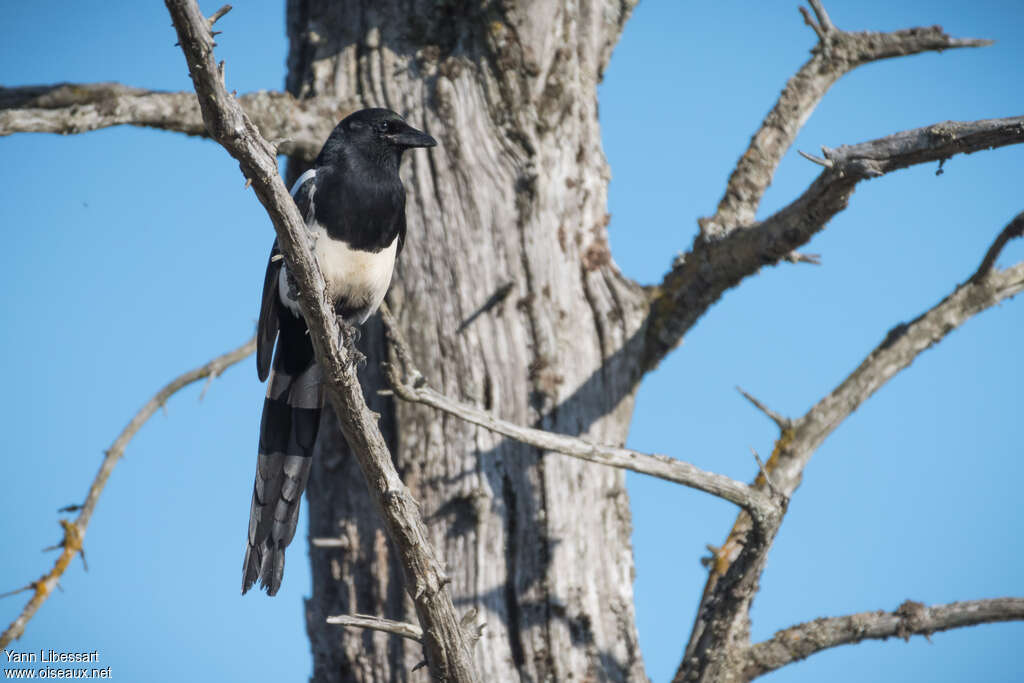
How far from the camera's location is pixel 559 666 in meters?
3.39

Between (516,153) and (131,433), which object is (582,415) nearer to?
(516,153)

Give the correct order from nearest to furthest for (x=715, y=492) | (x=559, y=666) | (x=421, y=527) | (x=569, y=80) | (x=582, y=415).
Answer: (x=421, y=527)
(x=715, y=492)
(x=559, y=666)
(x=582, y=415)
(x=569, y=80)

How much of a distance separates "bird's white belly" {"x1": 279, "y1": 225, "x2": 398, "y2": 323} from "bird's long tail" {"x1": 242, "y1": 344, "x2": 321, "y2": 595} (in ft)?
0.93

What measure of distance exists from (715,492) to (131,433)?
8.44ft

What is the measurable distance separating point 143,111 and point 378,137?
881 millimetres

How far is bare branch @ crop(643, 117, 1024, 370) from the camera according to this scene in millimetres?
2494

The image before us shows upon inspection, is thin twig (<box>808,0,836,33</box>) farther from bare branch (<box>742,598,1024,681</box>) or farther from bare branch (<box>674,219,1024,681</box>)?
bare branch (<box>742,598,1024,681</box>)

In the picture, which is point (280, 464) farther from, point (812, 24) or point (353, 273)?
point (812, 24)

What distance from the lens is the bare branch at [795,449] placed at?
118 inches

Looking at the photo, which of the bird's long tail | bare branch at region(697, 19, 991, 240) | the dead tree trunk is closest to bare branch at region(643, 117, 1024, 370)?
the dead tree trunk

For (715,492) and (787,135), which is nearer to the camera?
(715,492)

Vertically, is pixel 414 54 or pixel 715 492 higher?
pixel 414 54

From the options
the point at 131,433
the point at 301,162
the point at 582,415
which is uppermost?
the point at 301,162

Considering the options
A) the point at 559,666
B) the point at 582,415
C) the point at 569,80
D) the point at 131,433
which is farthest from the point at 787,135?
the point at 131,433
